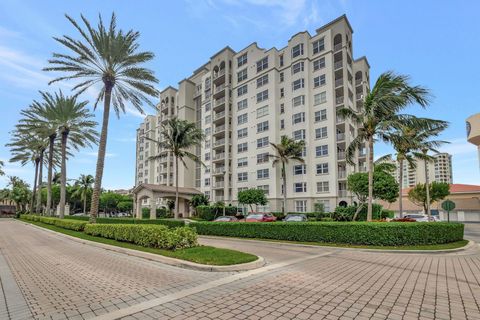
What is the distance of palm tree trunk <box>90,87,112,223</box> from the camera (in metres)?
22.3

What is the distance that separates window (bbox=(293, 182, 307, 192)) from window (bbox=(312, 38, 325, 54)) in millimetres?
20055

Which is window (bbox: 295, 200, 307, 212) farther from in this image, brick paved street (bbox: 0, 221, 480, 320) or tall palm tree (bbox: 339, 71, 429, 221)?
brick paved street (bbox: 0, 221, 480, 320)

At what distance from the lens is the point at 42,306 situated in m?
5.78

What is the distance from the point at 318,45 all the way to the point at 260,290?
43372mm

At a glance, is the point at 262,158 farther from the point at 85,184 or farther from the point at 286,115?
the point at 85,184

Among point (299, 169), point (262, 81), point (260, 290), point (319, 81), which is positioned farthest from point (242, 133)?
point (260, 290)

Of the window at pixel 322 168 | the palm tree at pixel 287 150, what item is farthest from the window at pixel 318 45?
the window at pixel 322 168

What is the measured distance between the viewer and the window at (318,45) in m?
42.7

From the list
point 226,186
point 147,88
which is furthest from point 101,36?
point 226,186

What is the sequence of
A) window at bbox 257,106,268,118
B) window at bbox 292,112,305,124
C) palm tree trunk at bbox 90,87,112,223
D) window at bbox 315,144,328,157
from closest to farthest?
Answer: palm tree trunk at bbox 90,87,112,223 < window at bbox 315,144,328,157 < window at bbox 292,112,305,124 < window at bbox 257,106,268,118

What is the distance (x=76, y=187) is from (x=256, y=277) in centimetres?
8822

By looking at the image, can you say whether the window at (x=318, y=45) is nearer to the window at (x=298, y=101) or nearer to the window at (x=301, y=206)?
the window at (x=298, y=101)

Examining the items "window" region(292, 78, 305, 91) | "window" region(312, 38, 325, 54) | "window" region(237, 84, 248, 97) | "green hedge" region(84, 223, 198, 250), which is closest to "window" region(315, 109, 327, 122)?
"window" region(292, 78, 305, 91)

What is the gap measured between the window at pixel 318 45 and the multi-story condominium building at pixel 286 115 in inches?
5.7
